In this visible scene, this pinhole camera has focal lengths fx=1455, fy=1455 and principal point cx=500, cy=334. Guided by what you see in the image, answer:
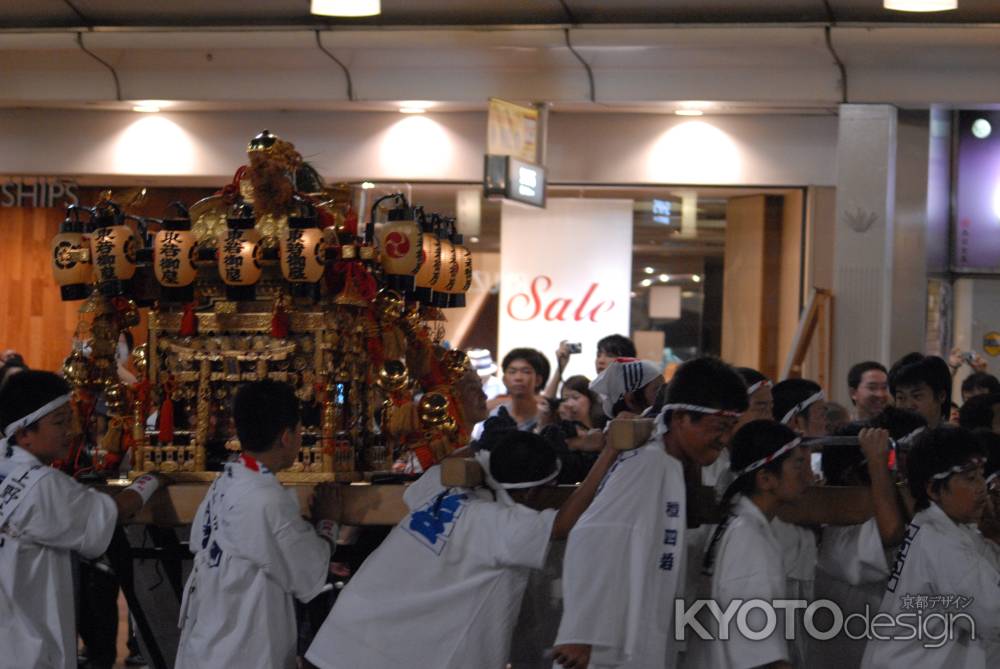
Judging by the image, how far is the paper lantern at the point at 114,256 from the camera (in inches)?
192

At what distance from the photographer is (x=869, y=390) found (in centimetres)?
702

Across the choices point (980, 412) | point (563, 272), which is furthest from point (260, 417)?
point (563, 272)

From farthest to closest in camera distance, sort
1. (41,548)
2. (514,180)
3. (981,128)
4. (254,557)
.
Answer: (981,128)
(514,180)
(41,548)
(254,557)

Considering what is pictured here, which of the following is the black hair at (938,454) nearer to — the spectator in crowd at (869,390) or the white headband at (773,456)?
the white headband at (773,456)

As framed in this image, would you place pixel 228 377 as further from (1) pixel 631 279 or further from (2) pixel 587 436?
(1) pixel 631 279

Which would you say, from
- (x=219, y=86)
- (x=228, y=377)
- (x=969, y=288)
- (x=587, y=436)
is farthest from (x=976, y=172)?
(x=228, y=377)

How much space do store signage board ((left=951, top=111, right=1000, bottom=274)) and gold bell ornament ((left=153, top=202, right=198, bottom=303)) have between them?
7.70 m

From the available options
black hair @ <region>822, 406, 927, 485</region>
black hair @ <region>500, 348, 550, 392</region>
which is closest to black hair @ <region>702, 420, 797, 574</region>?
black hair @ <region>822, 406, 927, 485</region>

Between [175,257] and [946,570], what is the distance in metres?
2.58

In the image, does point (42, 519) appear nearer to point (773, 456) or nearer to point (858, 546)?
point (773, 456)

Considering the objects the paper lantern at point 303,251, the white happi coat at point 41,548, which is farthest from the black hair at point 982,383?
the white happi coat at point 41,548

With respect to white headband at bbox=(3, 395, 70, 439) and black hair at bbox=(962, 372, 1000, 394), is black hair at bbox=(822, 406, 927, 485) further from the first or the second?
white headband at bbox=(3, 395, 70, 439)

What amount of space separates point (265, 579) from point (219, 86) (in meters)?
7.45

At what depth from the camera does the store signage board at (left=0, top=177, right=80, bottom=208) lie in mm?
12148
